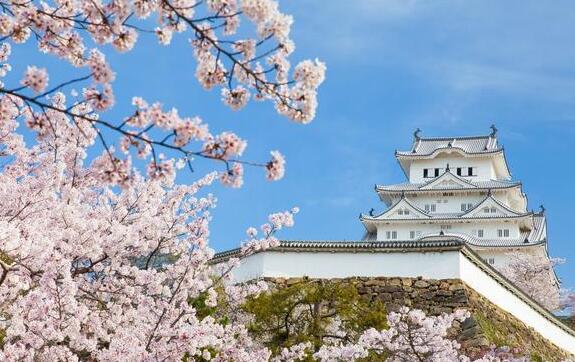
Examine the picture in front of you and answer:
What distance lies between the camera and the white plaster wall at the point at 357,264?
17.8 meters

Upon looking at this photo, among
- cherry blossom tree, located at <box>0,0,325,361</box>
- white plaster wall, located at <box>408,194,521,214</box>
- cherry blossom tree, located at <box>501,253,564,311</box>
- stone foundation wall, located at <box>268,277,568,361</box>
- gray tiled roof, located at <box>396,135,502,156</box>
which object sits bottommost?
cherry blossom tree, located at <box>0,0,325,361</box>

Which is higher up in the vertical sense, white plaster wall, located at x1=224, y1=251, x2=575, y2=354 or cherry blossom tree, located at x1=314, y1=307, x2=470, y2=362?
white plaster wall, located at x1=224, y1=251, x2=575, y2=354

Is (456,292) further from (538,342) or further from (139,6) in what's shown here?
(139,6)

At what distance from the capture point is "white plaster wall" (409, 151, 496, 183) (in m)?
40.7

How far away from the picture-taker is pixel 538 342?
2066 centimetres

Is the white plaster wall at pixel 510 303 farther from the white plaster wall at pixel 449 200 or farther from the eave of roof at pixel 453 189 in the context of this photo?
the white plaster wall at pixel 449 200

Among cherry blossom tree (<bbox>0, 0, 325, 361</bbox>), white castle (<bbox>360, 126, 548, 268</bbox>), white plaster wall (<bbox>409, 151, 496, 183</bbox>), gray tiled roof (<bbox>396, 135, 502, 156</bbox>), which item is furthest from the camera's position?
gray tiled roof (<bbox>396, 135, 502, 156</bbox>)

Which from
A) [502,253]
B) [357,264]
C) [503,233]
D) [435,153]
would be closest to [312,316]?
[357,264]

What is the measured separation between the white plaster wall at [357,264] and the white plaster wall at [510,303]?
500 mm

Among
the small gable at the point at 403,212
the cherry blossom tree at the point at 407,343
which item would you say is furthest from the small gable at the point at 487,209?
the cherry blossom tree at the point at 407,343

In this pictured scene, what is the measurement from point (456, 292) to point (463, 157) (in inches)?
959

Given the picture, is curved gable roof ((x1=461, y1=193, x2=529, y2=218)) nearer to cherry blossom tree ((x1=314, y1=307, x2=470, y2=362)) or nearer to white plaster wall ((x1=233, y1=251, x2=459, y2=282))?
white plaster wall ((x1=233, y1=251, x2=459, y2=282))

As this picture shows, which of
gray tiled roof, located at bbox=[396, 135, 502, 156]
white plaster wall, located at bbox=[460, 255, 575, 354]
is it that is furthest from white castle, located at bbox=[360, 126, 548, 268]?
white plaster wall, located at bbox=[460, 255, 575, 354]

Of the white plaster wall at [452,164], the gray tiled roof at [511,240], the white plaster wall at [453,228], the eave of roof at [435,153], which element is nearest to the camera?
the gray tiled roof at [511,240]
